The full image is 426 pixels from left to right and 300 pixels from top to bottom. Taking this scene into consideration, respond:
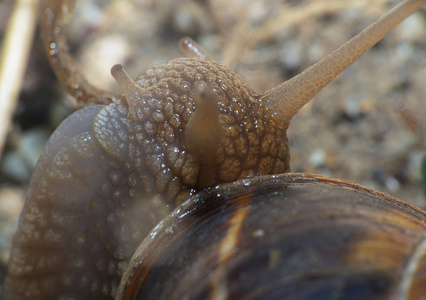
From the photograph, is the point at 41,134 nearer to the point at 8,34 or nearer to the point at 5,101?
the point at 5,101

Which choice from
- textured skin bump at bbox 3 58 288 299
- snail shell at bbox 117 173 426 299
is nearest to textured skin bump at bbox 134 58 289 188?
textured skin bump at bbox 3 58 288 299

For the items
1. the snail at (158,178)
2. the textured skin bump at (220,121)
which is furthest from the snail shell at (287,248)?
the textured skin bump at (220,121)

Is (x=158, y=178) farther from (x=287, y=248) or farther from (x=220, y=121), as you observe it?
(x=287, y=248)

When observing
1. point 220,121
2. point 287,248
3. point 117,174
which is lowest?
point 287,248

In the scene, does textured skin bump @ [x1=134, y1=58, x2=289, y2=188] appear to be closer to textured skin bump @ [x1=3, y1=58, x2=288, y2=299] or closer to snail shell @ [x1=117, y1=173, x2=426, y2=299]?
textured skin bump @ [x1=3, y1=58, x2=288, y2=299]

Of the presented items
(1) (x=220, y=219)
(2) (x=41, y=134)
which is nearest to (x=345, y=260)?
(1) (x=220, y=219)

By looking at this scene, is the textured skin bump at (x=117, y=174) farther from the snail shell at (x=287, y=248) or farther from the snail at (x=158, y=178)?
the snail shell at (x=287, y=248)

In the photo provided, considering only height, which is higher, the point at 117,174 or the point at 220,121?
the point at 220,121

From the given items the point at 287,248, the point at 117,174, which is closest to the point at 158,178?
the point at 117,174
